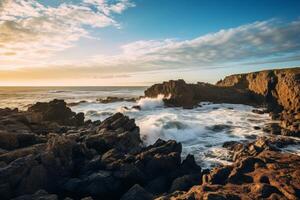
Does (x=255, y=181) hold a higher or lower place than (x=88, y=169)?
higher

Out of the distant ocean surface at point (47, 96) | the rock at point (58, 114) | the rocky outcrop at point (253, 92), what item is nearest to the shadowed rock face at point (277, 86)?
the rocky outcrop at point (253, 92)

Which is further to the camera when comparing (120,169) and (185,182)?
(120,169)

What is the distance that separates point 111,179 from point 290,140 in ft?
54.8

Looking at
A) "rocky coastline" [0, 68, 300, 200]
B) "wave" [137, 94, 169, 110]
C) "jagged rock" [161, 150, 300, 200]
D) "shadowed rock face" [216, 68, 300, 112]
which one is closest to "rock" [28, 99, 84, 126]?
"rocky coastline" [0, 68, 300, 200]

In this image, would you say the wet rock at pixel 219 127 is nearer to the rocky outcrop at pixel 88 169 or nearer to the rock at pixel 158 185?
the rocky outcrop at pixel 88 169

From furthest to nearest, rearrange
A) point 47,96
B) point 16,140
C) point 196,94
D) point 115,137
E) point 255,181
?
1. point 47,96
2. point 196,94
3. point 115,137
4. point 16,140
5. point 255,181

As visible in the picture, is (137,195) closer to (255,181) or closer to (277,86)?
(255,181)

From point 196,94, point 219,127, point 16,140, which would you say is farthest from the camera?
point 196,94

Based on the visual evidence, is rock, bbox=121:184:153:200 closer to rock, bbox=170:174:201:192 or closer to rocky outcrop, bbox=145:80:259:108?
rock, bbox=170:174:201:192

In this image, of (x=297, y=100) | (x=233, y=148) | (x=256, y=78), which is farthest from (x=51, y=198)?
(x=256, y=78)

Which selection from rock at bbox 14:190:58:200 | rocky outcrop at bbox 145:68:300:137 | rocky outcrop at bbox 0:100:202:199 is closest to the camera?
rock at bbox 14:190:58:200

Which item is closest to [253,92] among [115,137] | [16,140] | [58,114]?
[58,114]

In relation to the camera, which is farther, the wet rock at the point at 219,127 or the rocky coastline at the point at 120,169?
the wet rock at the point at 219,127

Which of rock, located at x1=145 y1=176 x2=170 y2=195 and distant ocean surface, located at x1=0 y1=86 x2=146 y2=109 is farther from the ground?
distant ocean surface, located at x1=0 y1=86 x2=146 y2=109
